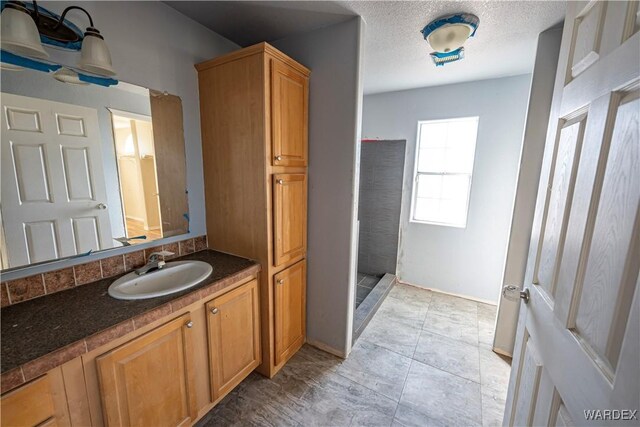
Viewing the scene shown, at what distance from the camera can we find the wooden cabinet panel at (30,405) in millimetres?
723

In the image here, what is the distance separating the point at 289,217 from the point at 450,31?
1.57 metres

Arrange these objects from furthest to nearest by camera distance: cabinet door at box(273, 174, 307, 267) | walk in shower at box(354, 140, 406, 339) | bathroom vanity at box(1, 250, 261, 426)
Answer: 1. walk in shower at box(354, 140, 406, 339)
2. cabinet door at box(273, 174, 307, 267)
3. bathroom vanity at box(1, 250, 261, 426)

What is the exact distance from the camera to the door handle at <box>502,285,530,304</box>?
1.01 m

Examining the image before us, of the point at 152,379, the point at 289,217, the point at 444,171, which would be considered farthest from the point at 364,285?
the point at 152,379

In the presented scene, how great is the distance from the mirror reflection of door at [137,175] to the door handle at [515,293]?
190 cm

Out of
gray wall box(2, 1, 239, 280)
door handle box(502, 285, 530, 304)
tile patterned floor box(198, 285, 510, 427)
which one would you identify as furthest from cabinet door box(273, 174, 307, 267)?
door handle box(502, 285, 530, 304)

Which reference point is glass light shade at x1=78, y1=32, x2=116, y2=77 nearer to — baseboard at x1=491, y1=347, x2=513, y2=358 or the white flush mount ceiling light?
the white flush mount ceiling light

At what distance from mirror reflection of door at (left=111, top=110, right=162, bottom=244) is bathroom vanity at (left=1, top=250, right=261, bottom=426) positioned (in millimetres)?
370


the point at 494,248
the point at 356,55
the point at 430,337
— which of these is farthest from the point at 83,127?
the point at 494,248

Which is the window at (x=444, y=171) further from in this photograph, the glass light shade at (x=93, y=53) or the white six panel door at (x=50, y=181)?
the white six panel door at (x=50, y=181)

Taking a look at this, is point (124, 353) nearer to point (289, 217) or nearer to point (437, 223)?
point (289, 217)

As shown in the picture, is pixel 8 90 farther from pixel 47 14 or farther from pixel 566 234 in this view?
pixel 566 234

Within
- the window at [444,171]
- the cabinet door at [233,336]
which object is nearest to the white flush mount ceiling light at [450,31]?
the window at [444,171]

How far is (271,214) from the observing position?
5.19 ft
